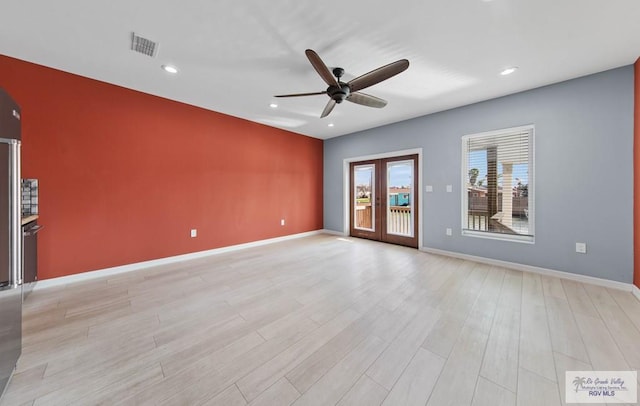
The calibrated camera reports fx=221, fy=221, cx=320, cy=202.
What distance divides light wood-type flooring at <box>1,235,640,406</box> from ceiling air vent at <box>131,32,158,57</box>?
266 centimetres

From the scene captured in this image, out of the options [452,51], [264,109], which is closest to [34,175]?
[264,109]

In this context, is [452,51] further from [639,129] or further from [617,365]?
[617,365]

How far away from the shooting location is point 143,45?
7.41ft

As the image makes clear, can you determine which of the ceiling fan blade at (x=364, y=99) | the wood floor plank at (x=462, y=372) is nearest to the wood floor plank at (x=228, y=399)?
the wood floor plank at (x=462, y=372)

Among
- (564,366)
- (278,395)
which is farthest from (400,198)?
(278,395)

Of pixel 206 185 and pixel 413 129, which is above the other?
pixel 413 129

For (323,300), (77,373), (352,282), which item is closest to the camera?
(77,373)

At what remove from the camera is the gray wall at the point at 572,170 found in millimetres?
2631

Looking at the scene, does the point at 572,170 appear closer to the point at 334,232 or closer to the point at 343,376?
the point at 343,376

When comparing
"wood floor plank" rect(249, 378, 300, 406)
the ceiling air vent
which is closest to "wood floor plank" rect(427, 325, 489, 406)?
"wood floor plank" rect(249, 378, 300, 406)

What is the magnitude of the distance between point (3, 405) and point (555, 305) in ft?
13.9

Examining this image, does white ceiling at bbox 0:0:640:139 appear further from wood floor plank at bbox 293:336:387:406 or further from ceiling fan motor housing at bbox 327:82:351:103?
wood floor plank at bbox 293:336:387:406

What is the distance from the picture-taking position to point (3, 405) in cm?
119

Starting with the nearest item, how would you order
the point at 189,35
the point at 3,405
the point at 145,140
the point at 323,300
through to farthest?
the point at 3,405
the point at 189,35
the point at 323,300
the point at 145,140
